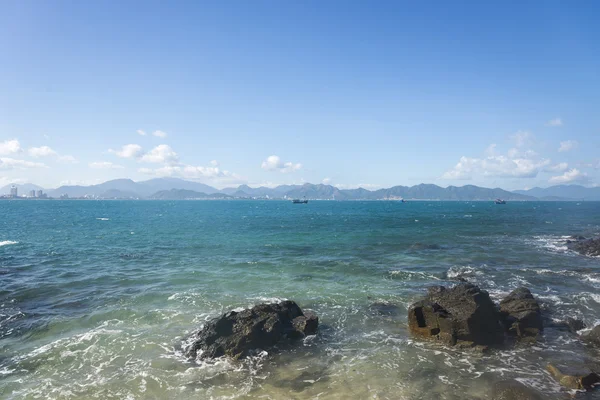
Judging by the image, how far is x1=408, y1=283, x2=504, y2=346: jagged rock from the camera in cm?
1702

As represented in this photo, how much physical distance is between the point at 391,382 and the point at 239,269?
23162mm

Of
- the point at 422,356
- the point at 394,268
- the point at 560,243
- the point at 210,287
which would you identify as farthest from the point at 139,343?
the point at 560,243

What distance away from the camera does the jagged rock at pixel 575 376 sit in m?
12.9

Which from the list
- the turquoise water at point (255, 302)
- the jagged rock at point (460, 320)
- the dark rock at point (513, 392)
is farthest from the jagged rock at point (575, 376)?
the jagged rock at point (460, 320)

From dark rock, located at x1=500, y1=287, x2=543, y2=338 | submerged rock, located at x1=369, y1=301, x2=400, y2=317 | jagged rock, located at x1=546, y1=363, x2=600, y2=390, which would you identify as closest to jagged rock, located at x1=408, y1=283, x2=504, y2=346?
dark rock, located at x1=500, y1=287, x2=543, y2=338

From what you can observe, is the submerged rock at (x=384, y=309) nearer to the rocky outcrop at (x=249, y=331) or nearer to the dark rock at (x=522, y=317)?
the rocky outcrop at (x=249, y=331)

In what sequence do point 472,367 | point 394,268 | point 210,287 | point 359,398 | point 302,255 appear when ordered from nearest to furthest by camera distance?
point 359,398 < point 472,367 < point 210,287 < point 394,268 < point 302,255

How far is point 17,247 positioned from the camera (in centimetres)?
4819

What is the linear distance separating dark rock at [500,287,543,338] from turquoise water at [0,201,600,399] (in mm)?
757

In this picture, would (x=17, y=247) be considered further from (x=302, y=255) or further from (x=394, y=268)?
(x=394, y=268)

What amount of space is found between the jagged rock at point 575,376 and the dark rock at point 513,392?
5.38 ft

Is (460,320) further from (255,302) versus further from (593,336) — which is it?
(255,302)

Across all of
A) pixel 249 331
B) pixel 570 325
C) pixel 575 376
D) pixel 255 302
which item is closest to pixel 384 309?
pixel 255 302

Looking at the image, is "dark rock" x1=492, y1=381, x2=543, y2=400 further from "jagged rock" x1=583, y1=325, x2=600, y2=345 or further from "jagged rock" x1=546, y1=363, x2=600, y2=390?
"jagged rock" x1=583, y1=325, x2=600, y2=345
